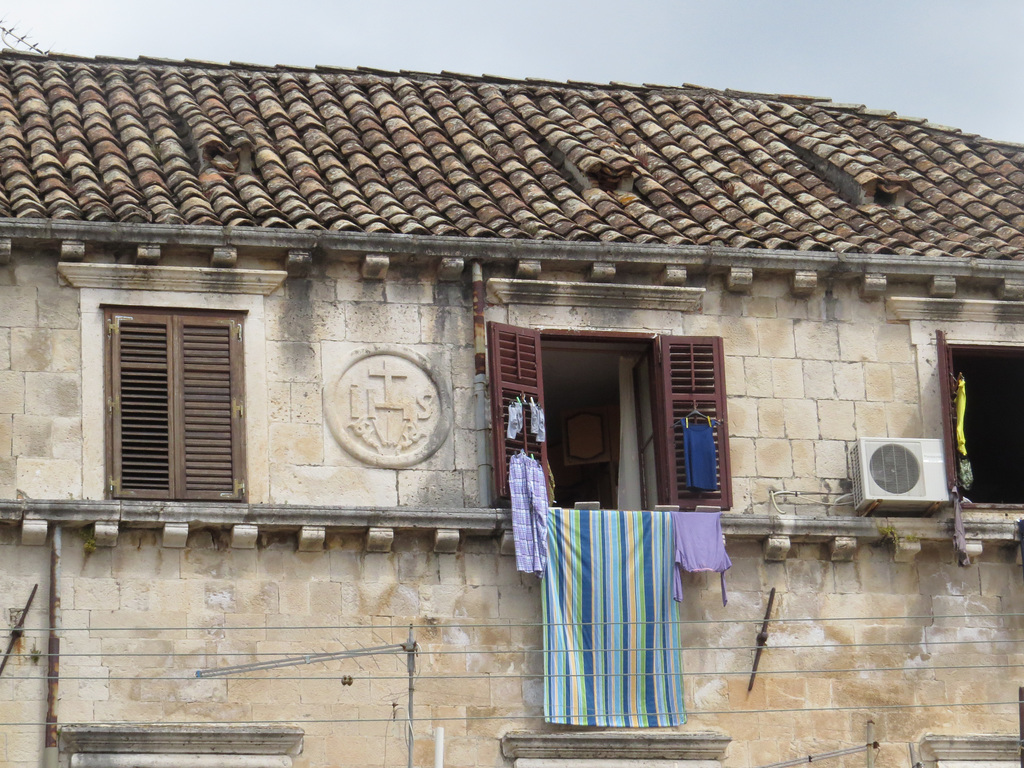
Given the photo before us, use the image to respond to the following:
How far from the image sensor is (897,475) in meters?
18.5

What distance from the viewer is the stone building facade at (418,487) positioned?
17031 millimetres

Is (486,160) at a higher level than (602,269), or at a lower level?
higher

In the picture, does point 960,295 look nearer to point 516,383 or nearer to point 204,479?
point 516,383

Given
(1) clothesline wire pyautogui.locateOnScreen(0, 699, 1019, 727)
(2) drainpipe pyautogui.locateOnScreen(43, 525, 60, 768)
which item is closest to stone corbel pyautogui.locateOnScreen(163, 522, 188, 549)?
(2) drainpipe pyautogui.locateOnScreen(43, 525, 60, 768)

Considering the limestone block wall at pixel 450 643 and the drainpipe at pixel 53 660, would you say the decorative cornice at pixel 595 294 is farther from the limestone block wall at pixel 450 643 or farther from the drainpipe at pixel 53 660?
the drainpipe at pixel 53 660

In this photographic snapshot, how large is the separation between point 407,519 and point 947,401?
4.95 m

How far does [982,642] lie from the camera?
60.6 ft

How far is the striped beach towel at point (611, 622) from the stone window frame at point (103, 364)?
2474 millimetres

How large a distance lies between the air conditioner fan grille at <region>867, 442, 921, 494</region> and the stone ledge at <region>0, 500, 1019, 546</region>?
306 millimetres

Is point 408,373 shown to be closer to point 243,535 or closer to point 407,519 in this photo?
point 407,519

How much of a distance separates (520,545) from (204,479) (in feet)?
8.48

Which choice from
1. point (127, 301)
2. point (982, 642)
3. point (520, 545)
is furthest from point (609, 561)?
point (127, 301)

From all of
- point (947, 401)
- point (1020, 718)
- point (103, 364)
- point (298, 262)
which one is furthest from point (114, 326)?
point (1020, 718)

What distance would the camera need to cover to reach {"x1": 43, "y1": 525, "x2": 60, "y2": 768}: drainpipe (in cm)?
1638
